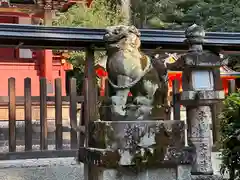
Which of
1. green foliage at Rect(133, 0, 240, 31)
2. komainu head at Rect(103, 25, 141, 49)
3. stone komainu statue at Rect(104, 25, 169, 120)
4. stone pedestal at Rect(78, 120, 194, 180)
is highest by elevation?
green foliage at Rect(133, 0, 240, 31)

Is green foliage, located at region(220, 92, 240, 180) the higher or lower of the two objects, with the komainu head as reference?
lower

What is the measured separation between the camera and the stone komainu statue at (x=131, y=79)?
5.48 m

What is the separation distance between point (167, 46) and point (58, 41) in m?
1.90

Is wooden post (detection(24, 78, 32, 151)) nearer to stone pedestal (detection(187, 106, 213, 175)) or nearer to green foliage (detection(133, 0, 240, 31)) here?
stone pedestal (detection(187, 106, 213, 175))

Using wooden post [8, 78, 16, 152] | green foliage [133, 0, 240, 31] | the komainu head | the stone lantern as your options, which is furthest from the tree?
the stone lantern

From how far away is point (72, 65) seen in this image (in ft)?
59.6

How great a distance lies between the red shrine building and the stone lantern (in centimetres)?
902

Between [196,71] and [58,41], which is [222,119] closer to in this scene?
[196,71]

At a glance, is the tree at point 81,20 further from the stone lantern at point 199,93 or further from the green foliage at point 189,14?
the stone lantern at point 199,93

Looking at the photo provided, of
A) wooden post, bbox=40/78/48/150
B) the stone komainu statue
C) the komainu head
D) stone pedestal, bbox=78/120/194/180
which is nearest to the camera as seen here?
stone pedestal, bbox=78/120/194/180

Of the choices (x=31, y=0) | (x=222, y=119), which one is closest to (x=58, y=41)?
(x=222, y=119)

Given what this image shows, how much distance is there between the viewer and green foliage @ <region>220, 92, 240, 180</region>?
5.74 meters

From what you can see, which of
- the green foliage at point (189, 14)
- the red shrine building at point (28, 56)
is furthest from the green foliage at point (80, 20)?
the green foliage at point (189, 14)

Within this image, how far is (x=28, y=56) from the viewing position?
15703 mm
